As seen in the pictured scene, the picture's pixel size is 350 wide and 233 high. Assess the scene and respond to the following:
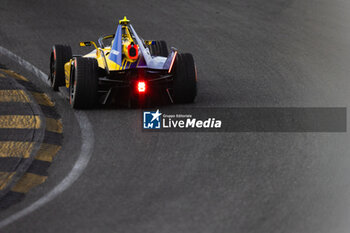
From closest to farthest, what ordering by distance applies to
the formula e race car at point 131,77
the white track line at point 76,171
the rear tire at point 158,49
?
the white track line at point 76,171 → the formula e race car at point 131,77 → the rear tire at point 158,49

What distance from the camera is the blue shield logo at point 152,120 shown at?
9.52 m

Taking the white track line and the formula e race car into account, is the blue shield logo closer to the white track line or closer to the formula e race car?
the formula e race car

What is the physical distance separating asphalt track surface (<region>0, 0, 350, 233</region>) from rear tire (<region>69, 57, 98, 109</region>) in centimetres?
21

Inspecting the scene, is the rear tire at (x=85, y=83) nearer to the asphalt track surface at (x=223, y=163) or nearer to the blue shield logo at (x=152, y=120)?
the asphalt track surface at (x=223, y=163)

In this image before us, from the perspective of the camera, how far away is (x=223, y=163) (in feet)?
26.2

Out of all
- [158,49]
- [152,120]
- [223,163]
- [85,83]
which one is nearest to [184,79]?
[152,120]

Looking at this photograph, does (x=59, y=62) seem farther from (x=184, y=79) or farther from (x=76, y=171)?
(x=76, y=171)

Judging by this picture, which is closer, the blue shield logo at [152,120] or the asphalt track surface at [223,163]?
the asphalt track surface at [223,163]

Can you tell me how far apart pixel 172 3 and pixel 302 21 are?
12.5ft

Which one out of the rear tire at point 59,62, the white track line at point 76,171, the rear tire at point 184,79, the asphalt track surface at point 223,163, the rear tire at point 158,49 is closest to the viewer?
the asphalt track surface at point 223,163

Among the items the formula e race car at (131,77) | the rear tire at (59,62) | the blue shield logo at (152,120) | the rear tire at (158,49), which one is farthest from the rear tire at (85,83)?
the rear tire at (158,49)

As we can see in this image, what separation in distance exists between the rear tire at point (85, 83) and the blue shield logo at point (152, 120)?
2.75 feet

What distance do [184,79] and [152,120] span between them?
976 mm

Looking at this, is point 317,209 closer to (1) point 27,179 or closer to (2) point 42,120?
(1) point 27,179
